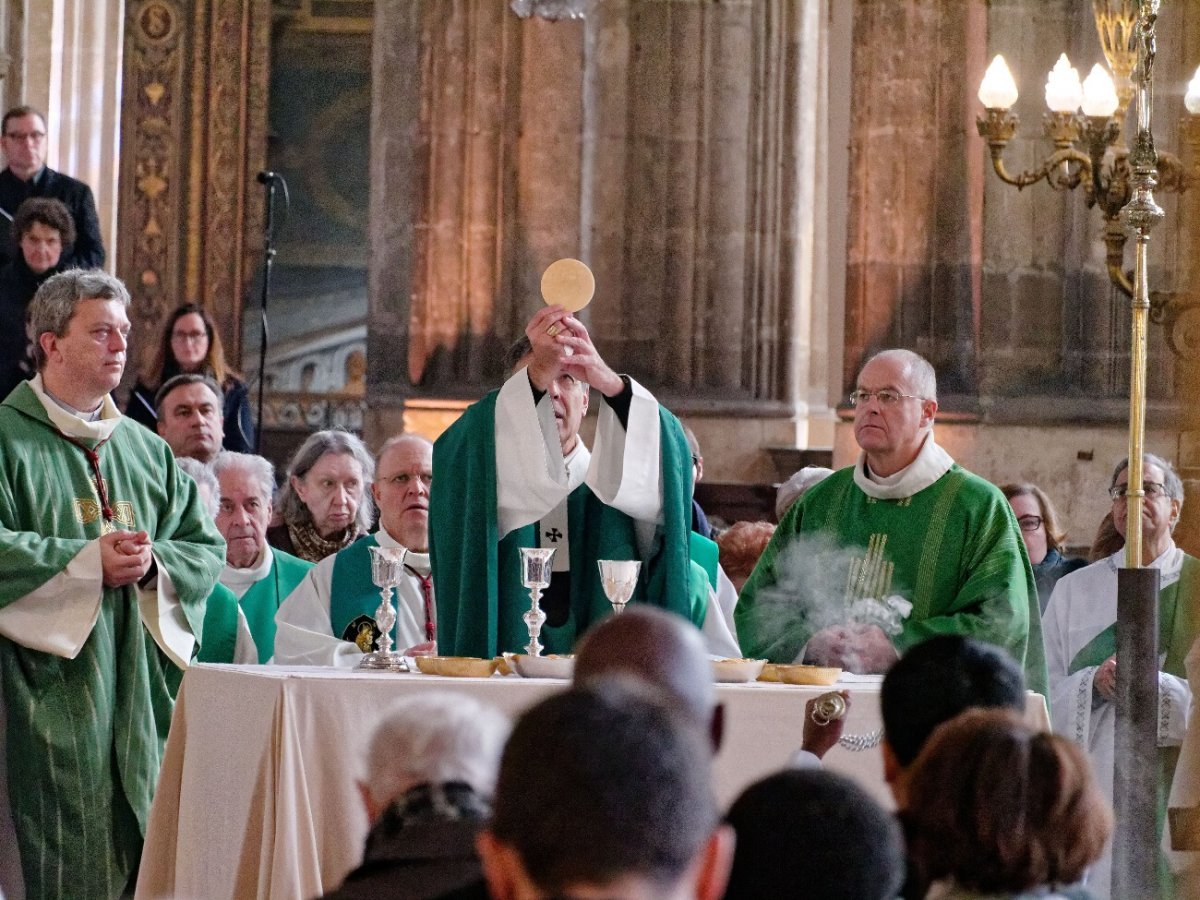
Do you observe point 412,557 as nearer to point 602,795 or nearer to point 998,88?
point 998,88

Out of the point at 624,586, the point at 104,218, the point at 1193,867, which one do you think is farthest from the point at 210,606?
the point at 104,218

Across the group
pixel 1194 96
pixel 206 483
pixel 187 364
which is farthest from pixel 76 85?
pixel 1194 96

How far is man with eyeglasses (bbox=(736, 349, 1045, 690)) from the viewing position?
5512 millimetres

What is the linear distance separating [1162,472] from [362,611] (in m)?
2.53

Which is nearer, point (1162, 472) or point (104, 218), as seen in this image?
point (1162, 472)

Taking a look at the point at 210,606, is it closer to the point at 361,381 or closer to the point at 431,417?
the point at 431,417

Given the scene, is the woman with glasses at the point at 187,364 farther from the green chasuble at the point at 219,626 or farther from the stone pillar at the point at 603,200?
the green chasuble at the point at 219,626

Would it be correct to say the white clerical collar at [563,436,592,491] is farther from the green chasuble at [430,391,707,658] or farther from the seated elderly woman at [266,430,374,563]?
the seated elderly woman at [266,430,374,563]

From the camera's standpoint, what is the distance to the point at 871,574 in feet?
19.0

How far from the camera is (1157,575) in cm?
541

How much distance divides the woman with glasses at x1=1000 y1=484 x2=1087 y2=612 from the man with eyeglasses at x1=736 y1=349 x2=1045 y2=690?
203 centimetres

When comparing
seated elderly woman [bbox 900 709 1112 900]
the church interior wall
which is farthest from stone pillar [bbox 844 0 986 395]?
seated elderly woman [bbox 900 709 1112 900]

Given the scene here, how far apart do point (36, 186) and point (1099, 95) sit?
5.06m

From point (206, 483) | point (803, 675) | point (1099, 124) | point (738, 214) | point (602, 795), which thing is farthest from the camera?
point (738, 214)
